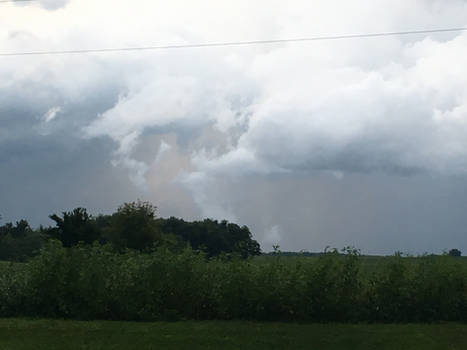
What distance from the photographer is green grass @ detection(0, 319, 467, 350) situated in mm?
15891

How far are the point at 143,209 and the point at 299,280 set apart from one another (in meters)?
58.1

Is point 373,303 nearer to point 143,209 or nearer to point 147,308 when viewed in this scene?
point 147,308

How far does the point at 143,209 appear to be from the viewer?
75.8 meters

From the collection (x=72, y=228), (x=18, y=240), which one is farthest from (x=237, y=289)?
(x=18, y=240)

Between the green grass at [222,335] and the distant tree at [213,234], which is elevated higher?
the distant tree at [213,234]

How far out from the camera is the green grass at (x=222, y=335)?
626 inches

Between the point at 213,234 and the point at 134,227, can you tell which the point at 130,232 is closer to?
the point at 134,227

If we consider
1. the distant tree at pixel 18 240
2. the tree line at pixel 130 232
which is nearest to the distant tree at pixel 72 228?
the tree line at pixel 130 232

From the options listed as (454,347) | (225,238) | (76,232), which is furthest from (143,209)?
(454,347)

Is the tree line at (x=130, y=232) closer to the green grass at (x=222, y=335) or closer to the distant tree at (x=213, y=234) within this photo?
the distant tree at (x=213, y=234)

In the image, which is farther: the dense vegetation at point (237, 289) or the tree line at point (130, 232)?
the tree line at point (130, 232)

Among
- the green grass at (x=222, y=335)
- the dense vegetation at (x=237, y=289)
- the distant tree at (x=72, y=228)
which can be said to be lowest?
the green grass at (x=222, y=335)

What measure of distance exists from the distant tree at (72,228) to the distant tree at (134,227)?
658cm

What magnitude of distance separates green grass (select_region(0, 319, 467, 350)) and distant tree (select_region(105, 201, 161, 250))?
2182 inches
